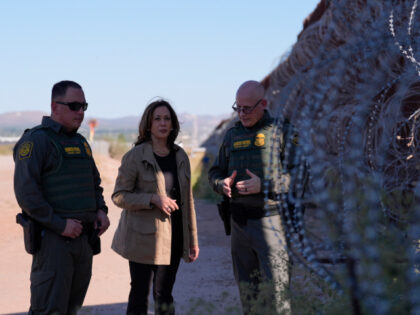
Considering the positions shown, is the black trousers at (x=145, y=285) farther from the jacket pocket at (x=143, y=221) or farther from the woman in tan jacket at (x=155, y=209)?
the jacket pocket at (x=143, y=221)

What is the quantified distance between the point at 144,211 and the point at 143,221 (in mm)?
69

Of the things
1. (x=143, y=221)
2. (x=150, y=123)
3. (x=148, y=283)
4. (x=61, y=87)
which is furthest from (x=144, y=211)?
(x=61, y=87)

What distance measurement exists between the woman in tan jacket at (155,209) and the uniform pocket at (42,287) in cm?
67

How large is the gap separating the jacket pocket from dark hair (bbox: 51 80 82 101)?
95 centimetres

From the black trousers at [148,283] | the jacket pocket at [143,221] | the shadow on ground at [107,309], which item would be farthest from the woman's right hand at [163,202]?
the shadow on ground at [107,309]

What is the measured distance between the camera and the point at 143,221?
3809 mm

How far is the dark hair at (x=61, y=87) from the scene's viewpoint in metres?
3.40

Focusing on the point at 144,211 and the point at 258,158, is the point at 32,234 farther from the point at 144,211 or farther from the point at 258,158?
the point at 258,158

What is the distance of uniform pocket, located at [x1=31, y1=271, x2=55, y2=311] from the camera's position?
3.18 meters

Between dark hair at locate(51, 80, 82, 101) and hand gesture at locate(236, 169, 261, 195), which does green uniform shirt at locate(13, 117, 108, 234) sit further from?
hand gesture at locate(236, 169, 261, 195)

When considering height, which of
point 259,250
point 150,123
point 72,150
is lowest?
point 259,250

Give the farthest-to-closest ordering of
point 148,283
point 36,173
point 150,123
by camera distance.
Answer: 1. point 150,123
2. point 148,283
3. point 36,173

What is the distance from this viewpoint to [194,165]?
16.7 metres

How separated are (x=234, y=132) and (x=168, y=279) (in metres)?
1.09
